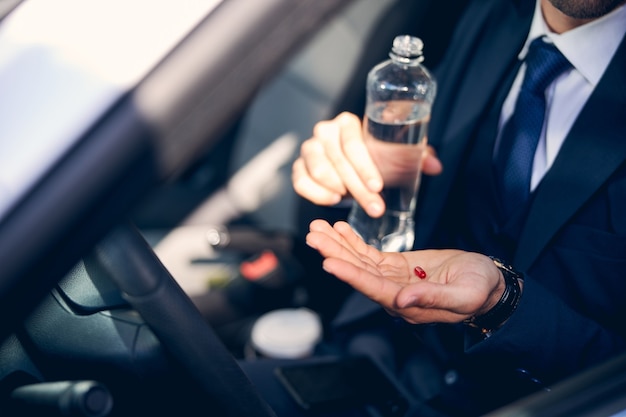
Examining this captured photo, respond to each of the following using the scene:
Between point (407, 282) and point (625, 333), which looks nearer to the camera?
point (407, 282)

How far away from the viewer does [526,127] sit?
4.10 ft

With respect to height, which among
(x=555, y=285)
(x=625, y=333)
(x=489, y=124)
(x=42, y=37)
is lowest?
(x=625, y=333)

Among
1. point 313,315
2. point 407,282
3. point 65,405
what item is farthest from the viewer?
point 313,315

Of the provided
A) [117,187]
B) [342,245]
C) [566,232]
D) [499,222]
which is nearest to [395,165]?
[499,222]

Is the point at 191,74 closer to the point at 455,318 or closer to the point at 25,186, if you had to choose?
the point at 25,186

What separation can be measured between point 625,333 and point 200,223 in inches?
61.0

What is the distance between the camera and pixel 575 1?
45.0 inches

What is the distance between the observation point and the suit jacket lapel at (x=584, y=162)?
44.8 inches

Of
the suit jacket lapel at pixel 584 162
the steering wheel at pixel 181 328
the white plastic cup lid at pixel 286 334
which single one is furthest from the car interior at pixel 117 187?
the white plastic cup lid at pixel 286 334

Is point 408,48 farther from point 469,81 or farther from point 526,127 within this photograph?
point 526,127

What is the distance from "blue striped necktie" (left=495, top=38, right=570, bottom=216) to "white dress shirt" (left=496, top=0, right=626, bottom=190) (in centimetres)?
1

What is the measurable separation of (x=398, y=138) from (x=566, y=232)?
13.3 inches

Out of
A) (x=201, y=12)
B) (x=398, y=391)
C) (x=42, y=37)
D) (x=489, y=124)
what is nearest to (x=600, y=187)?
(x=489, y=124)

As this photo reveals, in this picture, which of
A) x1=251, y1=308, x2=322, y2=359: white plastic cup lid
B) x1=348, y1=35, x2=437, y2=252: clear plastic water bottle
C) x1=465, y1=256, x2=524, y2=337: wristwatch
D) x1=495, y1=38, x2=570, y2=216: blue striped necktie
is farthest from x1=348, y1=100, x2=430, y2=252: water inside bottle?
x1=251, y1=308, x2=322, y2=359: white plastic cup lid
